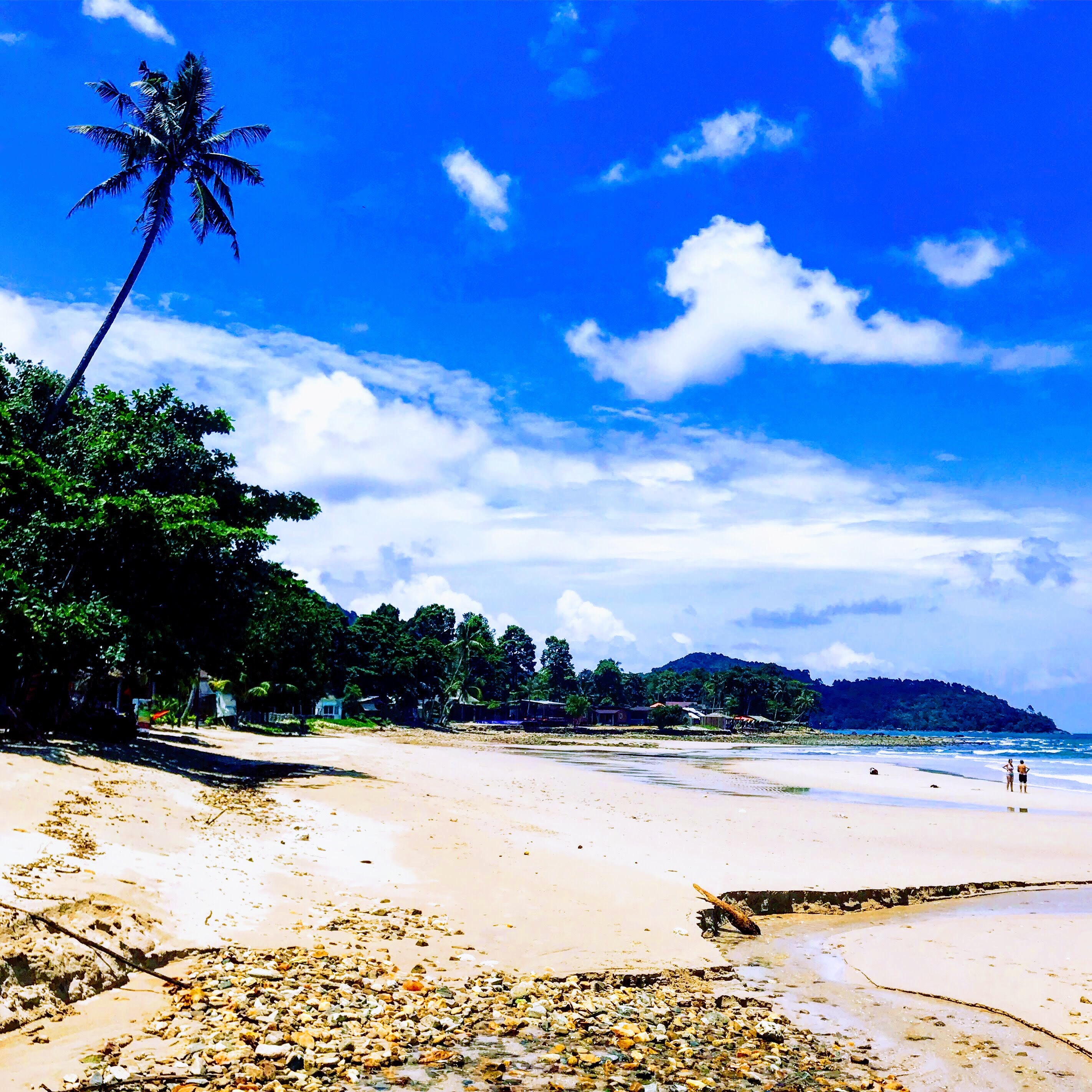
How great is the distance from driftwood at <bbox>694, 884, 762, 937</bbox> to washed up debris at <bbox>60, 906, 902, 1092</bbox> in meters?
3.00

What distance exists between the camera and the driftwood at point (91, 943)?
23.2ft

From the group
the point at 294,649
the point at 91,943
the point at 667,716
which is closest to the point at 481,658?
the point at 667,716

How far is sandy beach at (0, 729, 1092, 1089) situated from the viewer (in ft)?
27.0

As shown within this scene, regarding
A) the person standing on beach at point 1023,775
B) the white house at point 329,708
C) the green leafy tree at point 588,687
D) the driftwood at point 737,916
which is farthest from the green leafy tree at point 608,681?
the driftwood at point 737,916

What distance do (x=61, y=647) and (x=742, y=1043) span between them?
18.4 m

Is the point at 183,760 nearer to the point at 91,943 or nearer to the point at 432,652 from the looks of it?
the point at 91,943

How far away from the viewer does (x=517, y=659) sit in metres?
155

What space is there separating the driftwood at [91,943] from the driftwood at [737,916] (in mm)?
7520

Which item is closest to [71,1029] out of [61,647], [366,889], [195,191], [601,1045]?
[601,1045]

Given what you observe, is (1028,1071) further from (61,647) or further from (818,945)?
(61,647)

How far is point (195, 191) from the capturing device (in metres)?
29.5

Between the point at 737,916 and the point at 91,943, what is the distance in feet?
27.0

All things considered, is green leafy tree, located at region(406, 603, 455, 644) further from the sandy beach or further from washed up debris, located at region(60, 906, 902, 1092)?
washed up debris, located at region(60, 906, 902, 1092)

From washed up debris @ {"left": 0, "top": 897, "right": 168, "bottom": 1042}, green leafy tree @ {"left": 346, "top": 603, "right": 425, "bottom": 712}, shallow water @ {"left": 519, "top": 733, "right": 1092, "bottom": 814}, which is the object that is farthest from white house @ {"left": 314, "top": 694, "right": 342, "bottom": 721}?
washed up debris @ {"left": 0, "top": 897, "right": 168, "bottom": 1042}
